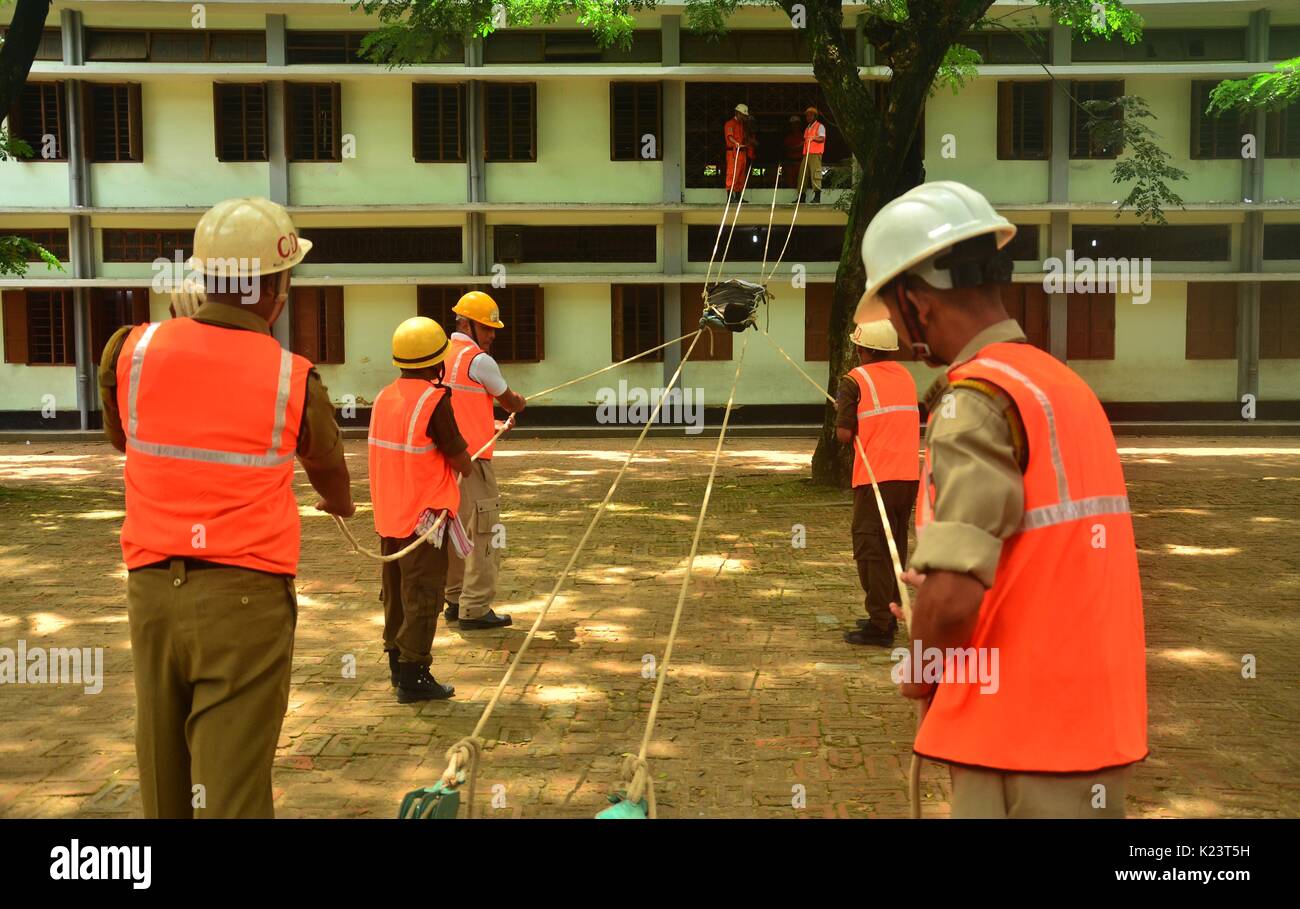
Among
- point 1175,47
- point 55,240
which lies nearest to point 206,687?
point 55,240

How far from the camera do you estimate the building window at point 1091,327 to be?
26078 mm

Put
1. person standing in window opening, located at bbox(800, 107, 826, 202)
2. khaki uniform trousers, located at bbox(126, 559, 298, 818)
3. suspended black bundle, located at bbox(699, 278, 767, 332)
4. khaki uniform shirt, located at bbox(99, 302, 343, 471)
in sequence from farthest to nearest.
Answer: person standing in window opening, located at bbox(800, 107, 826, 202) < suspended black bundle, located at bbox(699, 278, 767, 332) < khaki uniform shirt, located at bbox(99, 302, 343, 471) < khaki uniform trousers, located at bbox(126, 559, 298, 818)

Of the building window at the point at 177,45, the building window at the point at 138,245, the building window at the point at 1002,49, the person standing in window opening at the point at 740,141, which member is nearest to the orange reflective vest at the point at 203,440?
the person standing in window opening at the point at 740,141

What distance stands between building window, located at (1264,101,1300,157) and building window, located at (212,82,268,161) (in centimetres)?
1971

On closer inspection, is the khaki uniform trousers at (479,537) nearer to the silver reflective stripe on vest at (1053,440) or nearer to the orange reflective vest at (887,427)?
the orange reflective vest at (887,427)

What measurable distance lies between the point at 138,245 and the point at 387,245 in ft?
15.8

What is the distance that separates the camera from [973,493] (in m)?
2.37

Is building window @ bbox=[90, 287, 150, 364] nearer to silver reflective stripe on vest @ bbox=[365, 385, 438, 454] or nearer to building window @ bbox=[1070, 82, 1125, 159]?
building window @ bbox=[1070, 82, 1125, 159]

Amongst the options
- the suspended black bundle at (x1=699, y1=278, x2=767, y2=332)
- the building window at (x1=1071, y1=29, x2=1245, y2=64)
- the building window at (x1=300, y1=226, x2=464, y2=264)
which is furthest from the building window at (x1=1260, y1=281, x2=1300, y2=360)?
the suspended black bundle at (x1=699, y1=278, x2=767, y2=332)

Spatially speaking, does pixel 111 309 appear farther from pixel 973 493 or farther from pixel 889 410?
pixel 973 493

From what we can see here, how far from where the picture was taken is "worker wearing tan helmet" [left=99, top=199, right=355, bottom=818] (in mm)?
3367

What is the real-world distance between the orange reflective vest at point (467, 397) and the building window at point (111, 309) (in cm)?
1926

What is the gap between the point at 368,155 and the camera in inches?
1000

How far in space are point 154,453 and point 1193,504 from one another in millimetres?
13197
